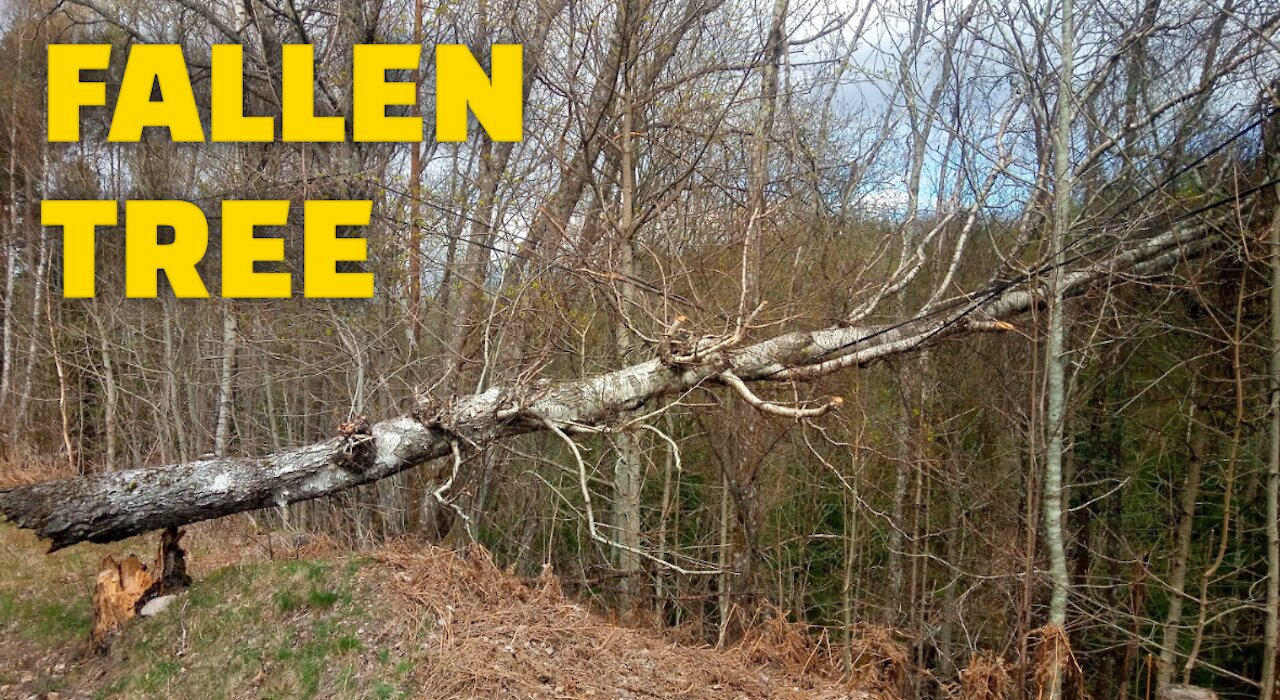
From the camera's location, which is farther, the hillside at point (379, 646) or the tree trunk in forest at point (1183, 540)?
the tree trunk in forest at point (1183, 540)

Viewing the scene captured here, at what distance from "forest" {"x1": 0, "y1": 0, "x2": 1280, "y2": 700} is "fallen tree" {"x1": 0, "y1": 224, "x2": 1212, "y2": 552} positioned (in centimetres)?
3

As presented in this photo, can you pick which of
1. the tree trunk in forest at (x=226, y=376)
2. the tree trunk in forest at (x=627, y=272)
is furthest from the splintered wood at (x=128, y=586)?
the tree trunk in forest at (x=226, y=376)

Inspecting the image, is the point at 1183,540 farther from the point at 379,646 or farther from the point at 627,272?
the point at 379,646

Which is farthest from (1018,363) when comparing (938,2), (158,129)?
(158,129)

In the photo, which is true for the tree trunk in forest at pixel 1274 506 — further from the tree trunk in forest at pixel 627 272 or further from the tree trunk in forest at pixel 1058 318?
the tree trunk in forest at pixel 627 272

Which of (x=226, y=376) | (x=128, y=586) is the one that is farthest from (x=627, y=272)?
(x=226, y=376)

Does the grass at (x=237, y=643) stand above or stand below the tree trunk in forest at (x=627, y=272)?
below

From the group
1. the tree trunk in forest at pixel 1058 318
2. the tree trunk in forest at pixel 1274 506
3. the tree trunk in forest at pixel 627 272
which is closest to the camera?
the tree trunk in forest at pixel 1058 318

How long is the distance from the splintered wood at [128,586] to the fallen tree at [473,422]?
0.70ft

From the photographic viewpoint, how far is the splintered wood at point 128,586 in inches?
200

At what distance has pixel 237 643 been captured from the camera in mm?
4719

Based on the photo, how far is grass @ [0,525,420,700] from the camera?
14.1 ft

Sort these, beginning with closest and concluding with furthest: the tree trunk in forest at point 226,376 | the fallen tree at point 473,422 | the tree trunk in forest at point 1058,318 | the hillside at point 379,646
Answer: the hillside at point 379,646
the tree trunk in forest at point 1058,318
the fallen tree at point 473,422
the tree trunk in forest at point 226,376

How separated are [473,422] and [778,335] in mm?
2723
